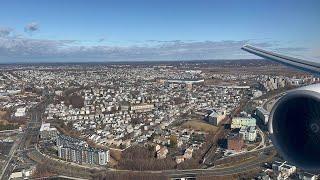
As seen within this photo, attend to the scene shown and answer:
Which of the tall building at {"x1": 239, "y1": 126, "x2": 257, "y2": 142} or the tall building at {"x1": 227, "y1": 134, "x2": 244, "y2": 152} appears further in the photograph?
the tall building at {"x1": 239, "y1": 126, "x2": 257, "y2": 142}

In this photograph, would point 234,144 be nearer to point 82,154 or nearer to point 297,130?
point 82,154

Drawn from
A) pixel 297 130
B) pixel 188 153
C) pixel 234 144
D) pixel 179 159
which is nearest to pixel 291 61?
pixel 297 130

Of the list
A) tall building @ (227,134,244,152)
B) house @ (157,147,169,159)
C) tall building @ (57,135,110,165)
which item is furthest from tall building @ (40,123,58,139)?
tall building @ (227,134,244,152)

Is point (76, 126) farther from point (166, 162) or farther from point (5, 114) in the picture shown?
point (166, 162)

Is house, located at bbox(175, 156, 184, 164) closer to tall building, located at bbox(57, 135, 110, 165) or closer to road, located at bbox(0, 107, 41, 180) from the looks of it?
tall building, located at bbox(57, 135, 110, 165)

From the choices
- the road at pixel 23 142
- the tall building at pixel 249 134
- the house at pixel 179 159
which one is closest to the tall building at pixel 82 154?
the road at pixel 23 142

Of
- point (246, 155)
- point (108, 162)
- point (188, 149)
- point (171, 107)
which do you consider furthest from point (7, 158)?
point (171, 107)

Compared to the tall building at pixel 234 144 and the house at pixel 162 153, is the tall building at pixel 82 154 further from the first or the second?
the tall building at pixel 234 144

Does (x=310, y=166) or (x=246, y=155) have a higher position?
(x=310, y=166)
